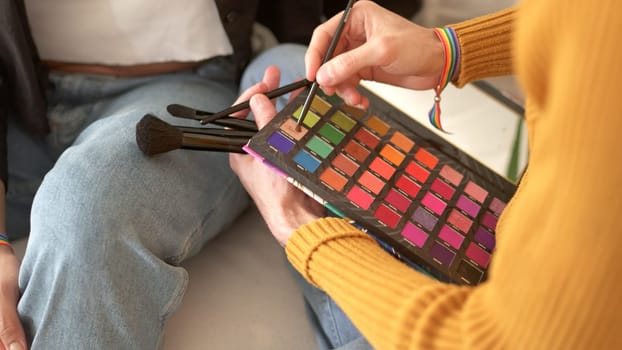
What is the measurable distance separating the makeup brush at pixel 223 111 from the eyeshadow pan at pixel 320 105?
19 millimetres

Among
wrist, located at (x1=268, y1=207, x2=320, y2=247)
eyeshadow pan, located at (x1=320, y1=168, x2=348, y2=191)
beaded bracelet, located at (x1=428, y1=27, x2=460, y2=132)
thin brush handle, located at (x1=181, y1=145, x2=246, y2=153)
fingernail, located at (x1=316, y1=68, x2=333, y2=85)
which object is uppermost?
beaded bracelet, located at (x1=428, y1=27, x2=460, y2=132)

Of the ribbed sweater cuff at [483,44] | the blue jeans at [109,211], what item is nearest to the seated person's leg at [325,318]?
the blue jeans at [109,211]

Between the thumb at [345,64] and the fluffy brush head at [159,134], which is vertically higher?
the thumb at [345,64]

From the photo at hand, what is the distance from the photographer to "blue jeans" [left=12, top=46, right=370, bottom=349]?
52cm

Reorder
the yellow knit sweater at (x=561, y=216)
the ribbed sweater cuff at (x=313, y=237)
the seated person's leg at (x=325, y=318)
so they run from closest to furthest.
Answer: the yellow knit sweater at (x=561, y=216)
the ribbed sweater cuff at (x=313, y=237)
the seated person's leg at (x=325, y=318)

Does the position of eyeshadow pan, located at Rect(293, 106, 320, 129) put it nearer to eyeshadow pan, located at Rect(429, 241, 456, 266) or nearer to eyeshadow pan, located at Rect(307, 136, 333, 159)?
eyeshadow pan, located at Rect(307, 136, 333, 159)

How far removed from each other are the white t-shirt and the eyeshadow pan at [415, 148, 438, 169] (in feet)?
0.97

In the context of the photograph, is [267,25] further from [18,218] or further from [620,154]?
[620,154]

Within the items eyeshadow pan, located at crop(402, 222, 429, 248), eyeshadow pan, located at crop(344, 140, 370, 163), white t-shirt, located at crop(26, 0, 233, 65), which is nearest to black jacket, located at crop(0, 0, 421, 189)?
white t-shirt, located at crop(26, 0, 233, 65)

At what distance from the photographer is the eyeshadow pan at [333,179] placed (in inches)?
21.0

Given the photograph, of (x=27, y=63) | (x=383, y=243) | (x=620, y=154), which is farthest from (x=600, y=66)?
(x=27, y=63)

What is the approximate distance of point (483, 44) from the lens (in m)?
0.60

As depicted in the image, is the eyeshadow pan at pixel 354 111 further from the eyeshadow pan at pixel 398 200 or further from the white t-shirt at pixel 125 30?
the white t-shirt at pixel 125 30

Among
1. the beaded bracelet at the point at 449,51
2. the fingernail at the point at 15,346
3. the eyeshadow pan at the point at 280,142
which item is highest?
the beaded bracelet at the point at 449,51
